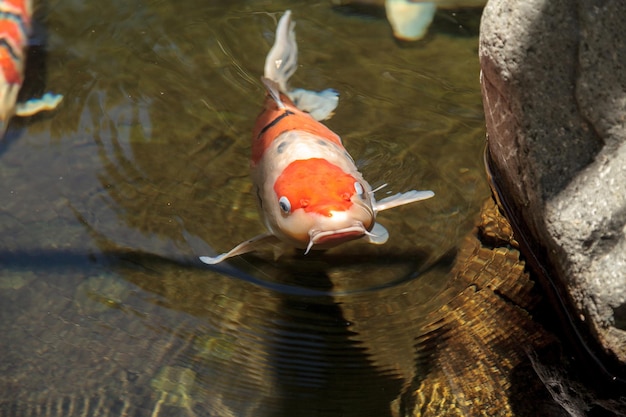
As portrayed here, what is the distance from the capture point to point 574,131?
10.5 feet

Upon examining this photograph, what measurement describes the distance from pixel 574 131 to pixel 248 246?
5.58 ft

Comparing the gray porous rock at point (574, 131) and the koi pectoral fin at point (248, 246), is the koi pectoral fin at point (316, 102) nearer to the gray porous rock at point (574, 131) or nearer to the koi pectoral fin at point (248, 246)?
the koi pectoral fin at point (248, 246)

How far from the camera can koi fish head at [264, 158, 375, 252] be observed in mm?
3355

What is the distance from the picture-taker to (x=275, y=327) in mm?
3752

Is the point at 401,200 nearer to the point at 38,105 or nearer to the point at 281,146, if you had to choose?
the point at 281,146

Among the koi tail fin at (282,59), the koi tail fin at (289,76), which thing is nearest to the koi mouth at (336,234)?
the koi tail fin at (289,76)

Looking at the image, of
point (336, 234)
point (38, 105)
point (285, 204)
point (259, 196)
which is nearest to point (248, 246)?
point (259, 196)

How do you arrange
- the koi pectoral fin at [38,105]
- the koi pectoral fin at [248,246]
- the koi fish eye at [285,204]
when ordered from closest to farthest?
the koi fish eye at [285,204], the koi pectoral fin at [248,246], the koi pectoral fin at [38,105]

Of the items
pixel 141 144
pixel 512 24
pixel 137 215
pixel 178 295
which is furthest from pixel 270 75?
pixel 512 24

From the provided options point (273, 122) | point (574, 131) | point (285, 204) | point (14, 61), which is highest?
point (574, 131)

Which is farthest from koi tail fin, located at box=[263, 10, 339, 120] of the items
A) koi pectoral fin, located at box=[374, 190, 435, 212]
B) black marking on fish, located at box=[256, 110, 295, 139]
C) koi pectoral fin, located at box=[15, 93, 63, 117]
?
koi pectoral fin, located at box=[15, 93, 63, 117]

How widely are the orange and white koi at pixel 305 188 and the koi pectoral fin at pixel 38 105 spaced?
174 centimetres

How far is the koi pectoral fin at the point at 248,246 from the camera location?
3.83 meters

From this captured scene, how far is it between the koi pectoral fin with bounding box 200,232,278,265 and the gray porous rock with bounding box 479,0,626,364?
1.33 metres
